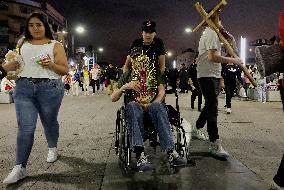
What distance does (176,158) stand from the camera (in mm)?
4246

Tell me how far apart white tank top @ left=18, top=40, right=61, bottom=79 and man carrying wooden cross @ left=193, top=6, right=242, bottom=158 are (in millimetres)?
2142

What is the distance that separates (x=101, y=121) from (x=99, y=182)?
5.46 m

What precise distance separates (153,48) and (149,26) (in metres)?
0.31

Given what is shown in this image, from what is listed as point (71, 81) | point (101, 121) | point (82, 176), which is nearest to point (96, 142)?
point (82, 176)

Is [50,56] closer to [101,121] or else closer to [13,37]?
[101,121]

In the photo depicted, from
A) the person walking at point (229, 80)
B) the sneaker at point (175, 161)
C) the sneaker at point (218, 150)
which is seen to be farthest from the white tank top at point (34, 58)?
the person walking at point (229, 80)

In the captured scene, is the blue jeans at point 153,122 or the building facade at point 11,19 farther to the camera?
the building facade at point 11,19

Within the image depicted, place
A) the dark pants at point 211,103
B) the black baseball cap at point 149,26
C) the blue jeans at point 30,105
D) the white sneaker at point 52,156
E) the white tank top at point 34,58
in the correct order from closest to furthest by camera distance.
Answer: the blue jeans at point 30,105
the white tank top at point 34,58
the black baseball cap at point 149,26
the white sneaker at point 52,156
the dark pants at point 211,103

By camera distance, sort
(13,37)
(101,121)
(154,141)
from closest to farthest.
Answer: (154,141), (101,121), (13,37)

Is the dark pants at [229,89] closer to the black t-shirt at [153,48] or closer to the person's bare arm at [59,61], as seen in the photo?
the black t-shirt at [153,48]

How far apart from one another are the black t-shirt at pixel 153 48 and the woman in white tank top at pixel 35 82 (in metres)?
0.99

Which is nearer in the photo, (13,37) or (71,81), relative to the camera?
(71,81)

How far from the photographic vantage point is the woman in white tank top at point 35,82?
172 inches

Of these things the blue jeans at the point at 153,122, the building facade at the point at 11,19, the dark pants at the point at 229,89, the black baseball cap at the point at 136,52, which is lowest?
the blue jeans at the point at 153,122
